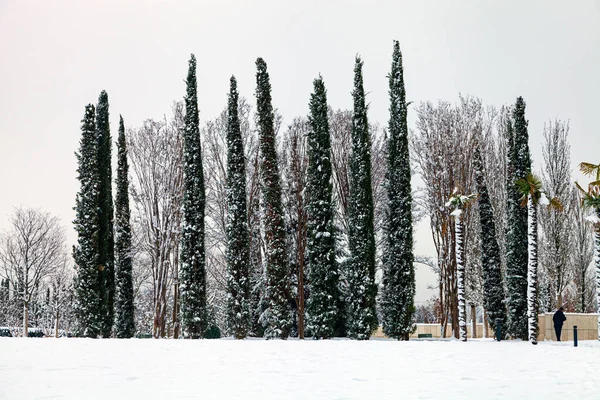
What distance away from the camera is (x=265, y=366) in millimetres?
15680

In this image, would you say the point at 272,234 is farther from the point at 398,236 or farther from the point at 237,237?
the point at 398,236

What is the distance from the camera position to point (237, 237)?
34.1 m

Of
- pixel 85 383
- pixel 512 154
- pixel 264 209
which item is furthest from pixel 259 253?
pixel 85 383

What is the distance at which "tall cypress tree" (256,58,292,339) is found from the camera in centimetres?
3331

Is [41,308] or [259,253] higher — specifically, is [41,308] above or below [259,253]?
below

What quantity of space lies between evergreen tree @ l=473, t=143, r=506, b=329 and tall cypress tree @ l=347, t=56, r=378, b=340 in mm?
6915

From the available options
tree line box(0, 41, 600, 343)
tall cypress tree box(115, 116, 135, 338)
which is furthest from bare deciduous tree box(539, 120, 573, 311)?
tall cypress tree box(115, 116, 135, 338)

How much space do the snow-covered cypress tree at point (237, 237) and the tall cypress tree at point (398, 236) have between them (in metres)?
7.44

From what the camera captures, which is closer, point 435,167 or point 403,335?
point 403,335

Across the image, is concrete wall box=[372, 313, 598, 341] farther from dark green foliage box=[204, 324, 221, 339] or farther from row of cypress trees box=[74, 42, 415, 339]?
dark green foliage box=[204, 324, 221, 339]

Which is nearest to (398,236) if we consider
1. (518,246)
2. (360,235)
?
(360,235)

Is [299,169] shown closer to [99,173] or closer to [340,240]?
[340,240]

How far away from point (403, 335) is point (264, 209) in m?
9.77

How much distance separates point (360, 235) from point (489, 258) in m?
8.39
